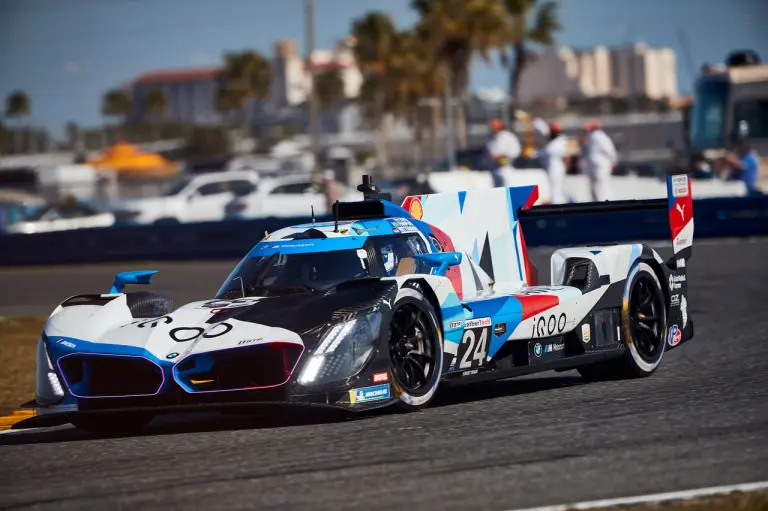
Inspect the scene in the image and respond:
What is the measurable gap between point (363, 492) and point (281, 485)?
0.42 meters

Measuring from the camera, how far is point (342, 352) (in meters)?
7.81

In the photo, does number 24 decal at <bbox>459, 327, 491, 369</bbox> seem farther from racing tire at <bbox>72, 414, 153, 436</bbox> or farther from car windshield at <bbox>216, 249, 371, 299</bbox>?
racing tire at <bbox>72, 414, 153, 436</bbox>

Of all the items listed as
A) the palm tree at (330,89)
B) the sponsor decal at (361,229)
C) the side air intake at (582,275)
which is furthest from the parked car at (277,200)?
the palm tree at (330,89)

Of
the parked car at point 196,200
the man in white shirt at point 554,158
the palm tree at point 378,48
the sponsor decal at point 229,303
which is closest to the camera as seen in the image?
the sponsor decal at point 229,303

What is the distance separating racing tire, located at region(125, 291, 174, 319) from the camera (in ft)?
28.8

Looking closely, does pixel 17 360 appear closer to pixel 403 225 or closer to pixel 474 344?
pixel 403 225

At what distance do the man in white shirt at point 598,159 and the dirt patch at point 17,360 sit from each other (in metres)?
11.2

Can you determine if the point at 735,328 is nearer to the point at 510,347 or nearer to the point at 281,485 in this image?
the point at 510,347

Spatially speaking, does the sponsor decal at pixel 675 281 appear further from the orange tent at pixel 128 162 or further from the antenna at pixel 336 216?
the orange tent at pixel 128 162

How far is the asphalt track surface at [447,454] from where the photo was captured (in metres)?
5.99

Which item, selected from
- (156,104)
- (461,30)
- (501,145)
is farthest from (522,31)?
(156,104)

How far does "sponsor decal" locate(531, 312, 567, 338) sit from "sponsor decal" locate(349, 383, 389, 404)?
5.02 ft

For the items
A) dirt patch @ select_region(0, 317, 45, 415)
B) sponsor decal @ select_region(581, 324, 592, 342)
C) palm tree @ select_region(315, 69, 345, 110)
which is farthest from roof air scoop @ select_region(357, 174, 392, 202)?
palm tree @ select_region(315, 69, 345, 110)

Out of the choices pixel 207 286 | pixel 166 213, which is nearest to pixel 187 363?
pixel 207 286
